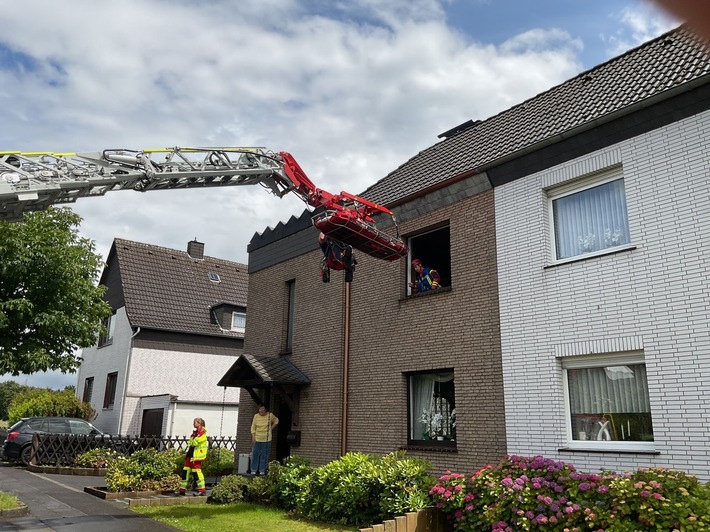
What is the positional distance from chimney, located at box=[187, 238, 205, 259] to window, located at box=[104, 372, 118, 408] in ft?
25.3

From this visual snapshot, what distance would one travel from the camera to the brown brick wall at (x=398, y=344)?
37.8 feet

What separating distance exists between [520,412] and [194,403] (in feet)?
52.8

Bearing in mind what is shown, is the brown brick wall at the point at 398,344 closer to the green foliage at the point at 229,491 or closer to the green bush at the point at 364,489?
the green bush at the point at 364,489

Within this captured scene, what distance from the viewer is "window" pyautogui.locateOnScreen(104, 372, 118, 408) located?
27188 mm

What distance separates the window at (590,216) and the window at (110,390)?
22.2 meters

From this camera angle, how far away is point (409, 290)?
548 inches

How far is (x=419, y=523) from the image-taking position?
942cm

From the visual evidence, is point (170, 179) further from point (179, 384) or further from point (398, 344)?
point (179, 384)

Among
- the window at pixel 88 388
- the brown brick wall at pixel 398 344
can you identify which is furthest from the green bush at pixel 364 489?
the window at pixel 88 388

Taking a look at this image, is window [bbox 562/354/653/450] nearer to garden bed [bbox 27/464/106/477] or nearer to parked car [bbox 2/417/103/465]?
garden bed [bbox 27/464/106/477]

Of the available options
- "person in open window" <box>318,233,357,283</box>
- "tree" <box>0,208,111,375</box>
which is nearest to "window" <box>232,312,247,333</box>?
"tree" <box>0,208,111,375</box>

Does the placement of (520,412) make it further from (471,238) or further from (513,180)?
(513,180)

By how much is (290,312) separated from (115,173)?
26.1 ft

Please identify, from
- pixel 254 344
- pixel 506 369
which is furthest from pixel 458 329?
pixel 254 344
